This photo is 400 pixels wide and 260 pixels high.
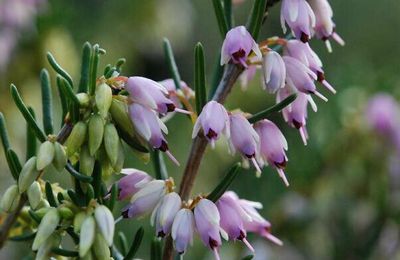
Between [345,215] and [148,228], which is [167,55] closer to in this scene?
[345,215]

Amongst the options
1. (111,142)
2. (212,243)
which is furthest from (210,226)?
(111,142)

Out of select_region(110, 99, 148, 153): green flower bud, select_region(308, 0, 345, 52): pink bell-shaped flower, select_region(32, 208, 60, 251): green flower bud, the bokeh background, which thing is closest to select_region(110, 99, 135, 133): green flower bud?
select_region(110, 99, 148, 153): green flower bud

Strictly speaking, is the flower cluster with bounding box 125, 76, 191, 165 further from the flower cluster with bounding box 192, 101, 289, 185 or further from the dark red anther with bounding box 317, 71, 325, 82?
the dark red anther with bounding box 317, 71, 325, 82

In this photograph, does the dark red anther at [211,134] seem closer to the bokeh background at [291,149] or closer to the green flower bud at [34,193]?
the green flower bud at [34,193]

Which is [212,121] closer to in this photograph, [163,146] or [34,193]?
[163,146]

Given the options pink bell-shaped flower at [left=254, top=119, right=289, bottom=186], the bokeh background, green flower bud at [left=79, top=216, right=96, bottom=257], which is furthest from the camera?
the bokeh background

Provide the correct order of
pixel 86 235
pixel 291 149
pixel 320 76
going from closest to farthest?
pixel 86 235 → pixel 320 76 → pixel 291 149

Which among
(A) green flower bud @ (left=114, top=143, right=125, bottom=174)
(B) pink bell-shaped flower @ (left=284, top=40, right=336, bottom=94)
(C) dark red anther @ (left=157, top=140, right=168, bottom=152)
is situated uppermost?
(B) pink bell-shaped flower @ (left=284, top=40, right=336, bottom=94)
